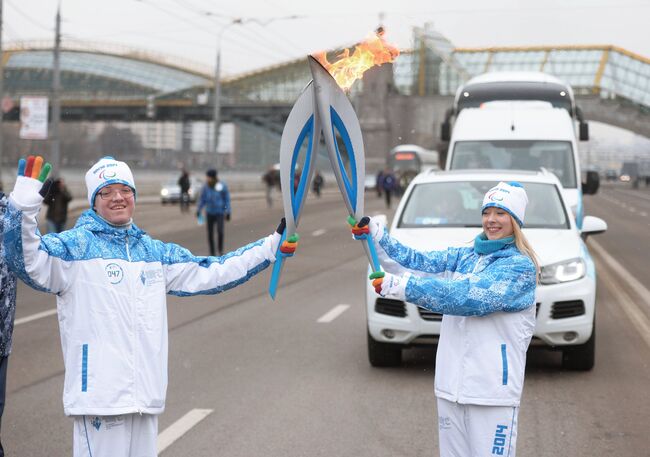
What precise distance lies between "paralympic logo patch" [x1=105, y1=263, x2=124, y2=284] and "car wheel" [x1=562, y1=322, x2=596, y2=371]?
5252 millimetres

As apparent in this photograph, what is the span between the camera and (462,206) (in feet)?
32.5

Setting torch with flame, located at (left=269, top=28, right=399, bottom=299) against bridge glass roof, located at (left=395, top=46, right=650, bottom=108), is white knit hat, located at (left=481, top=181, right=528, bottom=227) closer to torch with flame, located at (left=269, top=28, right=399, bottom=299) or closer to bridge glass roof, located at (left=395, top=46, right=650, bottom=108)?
torch with flame, located at (left=269, top=28, right=399, bottom=299)

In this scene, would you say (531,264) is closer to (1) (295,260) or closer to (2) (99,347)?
(2) (99,347)

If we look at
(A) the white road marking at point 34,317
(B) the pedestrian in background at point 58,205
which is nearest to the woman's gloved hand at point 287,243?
(A) the white road marking at point 34,317

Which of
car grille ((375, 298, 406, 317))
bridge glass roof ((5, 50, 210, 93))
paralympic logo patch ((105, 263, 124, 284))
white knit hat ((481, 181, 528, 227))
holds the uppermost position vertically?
bridge glass roof ((5, 50, 210, 93))

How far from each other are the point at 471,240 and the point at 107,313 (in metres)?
4.25

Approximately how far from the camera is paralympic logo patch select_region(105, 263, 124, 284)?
423 cm

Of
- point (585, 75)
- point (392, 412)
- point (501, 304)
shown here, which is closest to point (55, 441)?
point (392, 412)

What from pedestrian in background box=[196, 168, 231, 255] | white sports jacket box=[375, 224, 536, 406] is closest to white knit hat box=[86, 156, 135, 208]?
white sports jacket box=[375, 224, 536, 406]

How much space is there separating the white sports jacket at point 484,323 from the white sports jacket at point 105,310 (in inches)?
43.1

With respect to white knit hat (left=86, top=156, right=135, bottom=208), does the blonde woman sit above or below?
below

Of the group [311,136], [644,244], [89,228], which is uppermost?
[311,136]

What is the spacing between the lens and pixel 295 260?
66.5ft

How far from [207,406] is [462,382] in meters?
3.34
